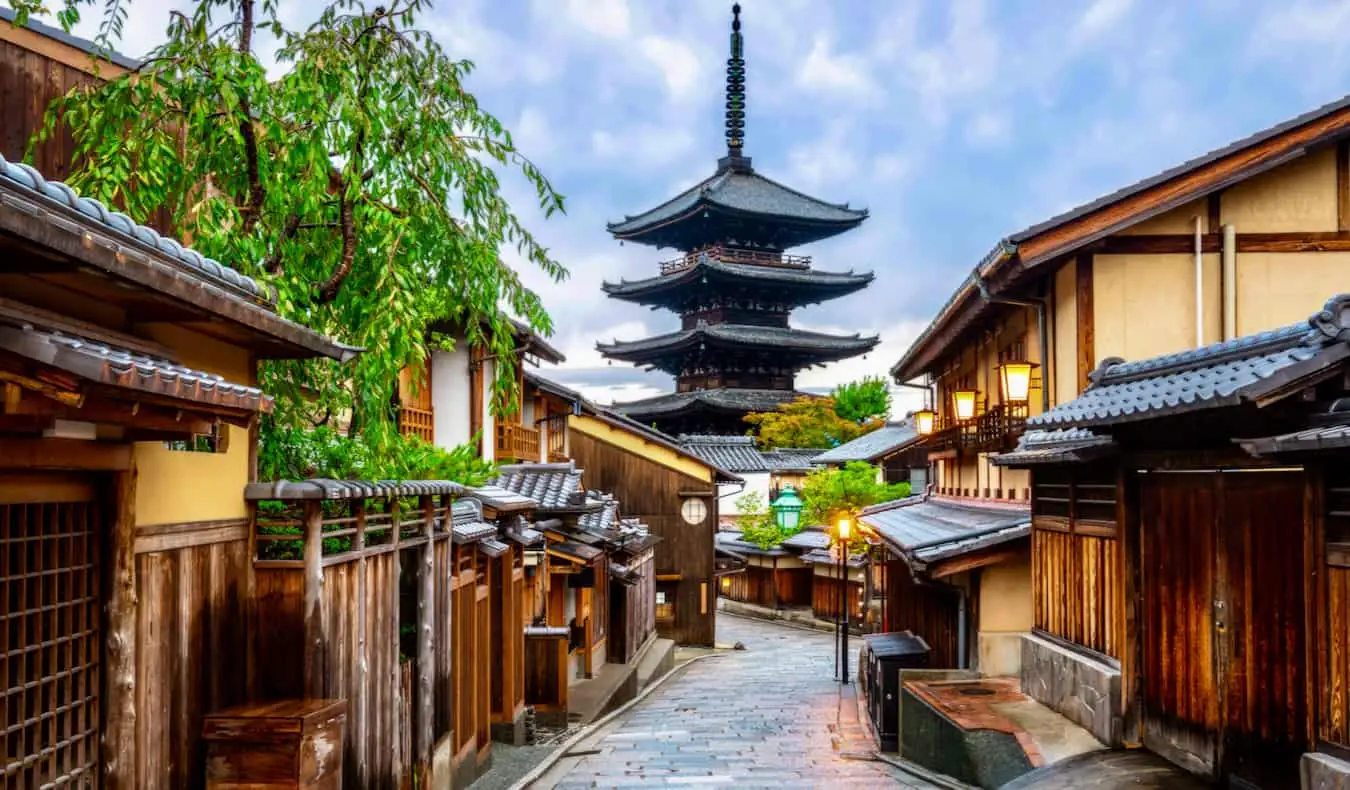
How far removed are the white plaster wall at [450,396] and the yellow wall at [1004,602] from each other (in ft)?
31.7

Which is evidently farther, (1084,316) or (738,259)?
(738,259)

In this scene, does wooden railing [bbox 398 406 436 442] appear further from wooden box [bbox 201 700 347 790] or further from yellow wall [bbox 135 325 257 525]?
wooden box [bbox 201 700 347 790]

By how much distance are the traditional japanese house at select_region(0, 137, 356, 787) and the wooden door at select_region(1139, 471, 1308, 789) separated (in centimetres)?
704

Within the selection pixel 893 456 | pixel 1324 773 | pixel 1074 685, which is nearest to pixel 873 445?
pixel 893 456

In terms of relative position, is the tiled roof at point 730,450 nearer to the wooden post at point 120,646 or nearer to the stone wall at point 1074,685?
the stone wall at point 1074,685

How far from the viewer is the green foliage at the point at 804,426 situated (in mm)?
53344

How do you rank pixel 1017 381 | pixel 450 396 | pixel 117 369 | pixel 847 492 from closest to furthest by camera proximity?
pixel 117 369, pixel 1017 381, pixel 450 396, pixel 847 492

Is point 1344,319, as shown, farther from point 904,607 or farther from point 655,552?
point 655,552

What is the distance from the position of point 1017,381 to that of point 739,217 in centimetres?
3860

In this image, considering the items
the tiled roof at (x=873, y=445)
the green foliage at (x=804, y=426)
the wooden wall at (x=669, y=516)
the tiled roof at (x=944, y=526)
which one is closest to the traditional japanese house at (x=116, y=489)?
the tiled roof at (x=944, y=526)

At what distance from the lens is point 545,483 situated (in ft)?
72.2

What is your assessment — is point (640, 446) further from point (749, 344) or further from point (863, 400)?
point (863, 400)

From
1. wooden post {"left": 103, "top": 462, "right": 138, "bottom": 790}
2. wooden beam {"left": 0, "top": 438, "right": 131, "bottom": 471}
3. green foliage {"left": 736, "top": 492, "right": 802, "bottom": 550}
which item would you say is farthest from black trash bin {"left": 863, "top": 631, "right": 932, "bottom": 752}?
green foliage {"left": 736, "top": 492, "right": 802, "bottom": 550}

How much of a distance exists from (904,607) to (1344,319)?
599 inches
